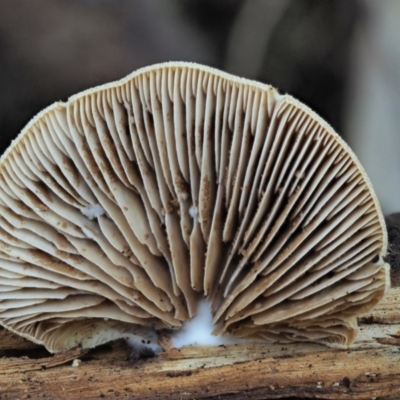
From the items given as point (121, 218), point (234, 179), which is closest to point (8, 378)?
point (121, 218)

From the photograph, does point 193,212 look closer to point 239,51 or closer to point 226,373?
point 226,373

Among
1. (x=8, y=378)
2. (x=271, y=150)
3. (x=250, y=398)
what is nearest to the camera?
(x=271, y=150)

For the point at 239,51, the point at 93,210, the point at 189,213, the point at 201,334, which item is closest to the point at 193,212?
the point at 189,213

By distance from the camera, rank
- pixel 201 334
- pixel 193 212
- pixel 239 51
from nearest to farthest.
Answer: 1. pixel 193 212
2. pixel 201 334
3. pixel 239 51

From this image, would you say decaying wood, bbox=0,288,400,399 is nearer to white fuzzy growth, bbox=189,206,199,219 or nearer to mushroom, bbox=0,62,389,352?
mushroom, bbox=0,62,389,352

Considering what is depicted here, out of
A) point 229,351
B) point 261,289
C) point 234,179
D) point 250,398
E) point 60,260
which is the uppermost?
point 234,179

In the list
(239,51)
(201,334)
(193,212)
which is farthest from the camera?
(239,51)

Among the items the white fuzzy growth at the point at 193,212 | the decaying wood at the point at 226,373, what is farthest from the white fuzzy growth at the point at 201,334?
the white fuzzy growth at the point at 193,212

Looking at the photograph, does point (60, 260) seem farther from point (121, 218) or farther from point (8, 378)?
point (8, 378)
